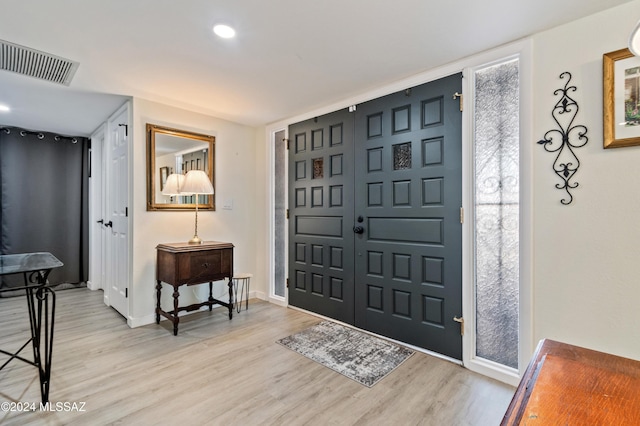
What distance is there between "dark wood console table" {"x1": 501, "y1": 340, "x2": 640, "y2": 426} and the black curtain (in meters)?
Answer: 5.59

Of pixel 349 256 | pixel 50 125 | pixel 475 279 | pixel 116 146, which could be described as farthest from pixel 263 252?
pixel 50 125

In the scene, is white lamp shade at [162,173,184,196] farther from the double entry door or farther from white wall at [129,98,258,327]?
the double entry door

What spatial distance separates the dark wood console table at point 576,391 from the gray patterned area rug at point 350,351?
4.65ft

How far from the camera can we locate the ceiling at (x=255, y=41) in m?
1.71

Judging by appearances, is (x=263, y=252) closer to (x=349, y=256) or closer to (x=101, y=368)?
(x=349, y=256)

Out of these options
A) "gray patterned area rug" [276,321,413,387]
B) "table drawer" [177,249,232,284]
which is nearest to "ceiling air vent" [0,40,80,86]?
"table drawer" [177,249,232,284]

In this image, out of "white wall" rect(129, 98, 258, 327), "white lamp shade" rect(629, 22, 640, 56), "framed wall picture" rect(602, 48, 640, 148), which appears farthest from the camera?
"white wall" rect(129, 98, 258, 327)

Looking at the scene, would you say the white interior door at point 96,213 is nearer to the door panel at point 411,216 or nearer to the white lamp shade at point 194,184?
the white lamp shade at point 194,184

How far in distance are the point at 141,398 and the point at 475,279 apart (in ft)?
7.78

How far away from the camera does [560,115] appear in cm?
187

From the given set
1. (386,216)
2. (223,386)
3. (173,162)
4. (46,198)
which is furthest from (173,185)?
(46,198)

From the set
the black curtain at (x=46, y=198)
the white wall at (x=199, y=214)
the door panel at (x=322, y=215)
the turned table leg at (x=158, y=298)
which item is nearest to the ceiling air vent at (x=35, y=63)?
the white wall at (x=199, y=214)

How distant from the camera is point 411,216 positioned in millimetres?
2574

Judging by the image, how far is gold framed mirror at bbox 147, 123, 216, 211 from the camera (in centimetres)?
313
